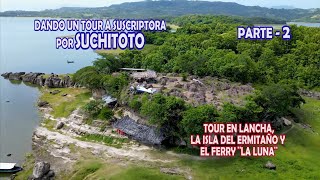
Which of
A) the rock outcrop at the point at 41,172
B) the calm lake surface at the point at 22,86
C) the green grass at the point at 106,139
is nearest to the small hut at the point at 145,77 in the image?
the green grass at the point at 106,139

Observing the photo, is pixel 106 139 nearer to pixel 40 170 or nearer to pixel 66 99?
pixel 40 170

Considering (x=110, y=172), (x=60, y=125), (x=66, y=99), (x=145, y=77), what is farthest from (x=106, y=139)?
(x=66, y=99)

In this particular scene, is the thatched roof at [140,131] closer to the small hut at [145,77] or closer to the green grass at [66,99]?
the small hut at [145,77]

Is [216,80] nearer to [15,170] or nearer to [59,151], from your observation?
[59,151]

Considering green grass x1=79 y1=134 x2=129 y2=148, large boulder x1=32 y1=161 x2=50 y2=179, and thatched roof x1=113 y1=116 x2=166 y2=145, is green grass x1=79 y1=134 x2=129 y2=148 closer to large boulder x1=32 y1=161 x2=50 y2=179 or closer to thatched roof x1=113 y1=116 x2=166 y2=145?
thatched roof x1=113 y1=116 x2=166 y2=145

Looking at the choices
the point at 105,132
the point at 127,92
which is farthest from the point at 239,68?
the point at 105,132
